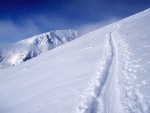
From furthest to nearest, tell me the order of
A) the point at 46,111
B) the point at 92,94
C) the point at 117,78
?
the point at 117,78, the point at 92,94, the point at 46,111

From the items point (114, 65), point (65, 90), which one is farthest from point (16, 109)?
point (114, 65)

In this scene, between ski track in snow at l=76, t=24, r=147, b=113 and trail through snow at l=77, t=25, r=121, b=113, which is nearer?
ski track in snow at l=76, t=24, r=147, b=113

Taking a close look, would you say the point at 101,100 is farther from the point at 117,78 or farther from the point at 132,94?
the point at 117,78

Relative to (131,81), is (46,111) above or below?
below

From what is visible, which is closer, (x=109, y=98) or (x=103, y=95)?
(x=109, y=98)

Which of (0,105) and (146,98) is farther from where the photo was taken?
(0,105)

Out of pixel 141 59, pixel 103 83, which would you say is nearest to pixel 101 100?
pixel 103 83

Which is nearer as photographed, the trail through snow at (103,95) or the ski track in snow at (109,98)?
the ski track in snow at (109,98)

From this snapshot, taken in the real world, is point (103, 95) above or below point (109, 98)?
above

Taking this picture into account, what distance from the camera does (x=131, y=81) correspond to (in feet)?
32.6

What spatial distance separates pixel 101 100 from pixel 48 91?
404cm

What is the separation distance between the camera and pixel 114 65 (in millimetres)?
13367

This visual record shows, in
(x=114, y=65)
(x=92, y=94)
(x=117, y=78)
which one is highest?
(x=114, y=65)

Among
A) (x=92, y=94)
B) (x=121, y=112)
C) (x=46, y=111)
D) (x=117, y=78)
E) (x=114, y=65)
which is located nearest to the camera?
(x=121, y=112)
